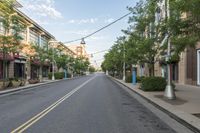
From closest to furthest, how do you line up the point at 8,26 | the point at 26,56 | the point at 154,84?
1. the point at 154,84
2. the point at 8,26
3. the point at 26,56

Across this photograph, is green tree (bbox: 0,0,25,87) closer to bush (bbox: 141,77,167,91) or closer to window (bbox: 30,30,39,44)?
bush (bbox: 141,77,167,91)

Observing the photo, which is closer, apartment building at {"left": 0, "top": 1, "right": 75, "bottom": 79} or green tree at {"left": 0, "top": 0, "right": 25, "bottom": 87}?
green tree at {"left": 0, "top": 0, "right": 25, "bottom": 87}

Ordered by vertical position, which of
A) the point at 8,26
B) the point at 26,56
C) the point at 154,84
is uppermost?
the point at 8,26


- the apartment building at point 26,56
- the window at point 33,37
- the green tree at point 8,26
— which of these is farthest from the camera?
the window at point 33,37

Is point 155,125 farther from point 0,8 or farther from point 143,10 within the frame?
point 0,8

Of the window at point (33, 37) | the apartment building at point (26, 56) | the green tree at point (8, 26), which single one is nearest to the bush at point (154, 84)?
the green tree at point (8, 26)

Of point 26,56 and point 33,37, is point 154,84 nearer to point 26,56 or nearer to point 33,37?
point 26,56

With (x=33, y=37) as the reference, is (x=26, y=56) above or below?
below

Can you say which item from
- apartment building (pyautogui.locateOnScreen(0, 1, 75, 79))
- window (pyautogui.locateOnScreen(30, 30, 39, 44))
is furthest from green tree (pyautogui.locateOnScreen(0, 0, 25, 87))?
window (pyautogui.locateOnScreen(30, 30, 39, 44))

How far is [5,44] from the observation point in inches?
1324

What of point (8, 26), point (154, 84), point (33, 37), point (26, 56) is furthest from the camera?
point (33, 37)

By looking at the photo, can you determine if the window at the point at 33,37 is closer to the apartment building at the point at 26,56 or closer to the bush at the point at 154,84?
the apartment building at the point at 26,56

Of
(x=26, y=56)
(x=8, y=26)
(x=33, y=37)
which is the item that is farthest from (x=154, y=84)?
(x=33, y=37)

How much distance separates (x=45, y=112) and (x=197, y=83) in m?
22.0
